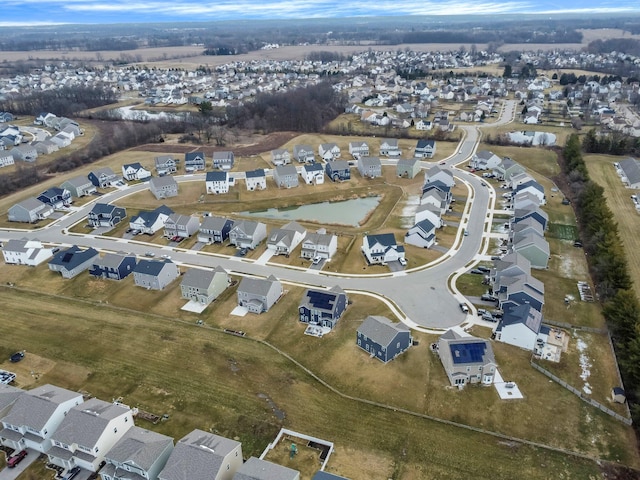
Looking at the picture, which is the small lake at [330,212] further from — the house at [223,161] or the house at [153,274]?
the house at [153,274]

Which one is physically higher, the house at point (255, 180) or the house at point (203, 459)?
the house at point (203, 459)

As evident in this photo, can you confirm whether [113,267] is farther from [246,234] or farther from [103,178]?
[103,178]

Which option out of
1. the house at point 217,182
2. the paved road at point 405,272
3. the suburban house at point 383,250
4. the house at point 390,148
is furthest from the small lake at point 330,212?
the house at point 390,148

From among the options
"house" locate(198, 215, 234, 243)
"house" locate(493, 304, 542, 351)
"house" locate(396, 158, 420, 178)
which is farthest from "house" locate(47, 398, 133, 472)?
"house" locate(396, 158, 420, 178)

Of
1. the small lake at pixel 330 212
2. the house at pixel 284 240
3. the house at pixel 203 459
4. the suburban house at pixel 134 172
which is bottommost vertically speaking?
the small lake at pixel 330 212

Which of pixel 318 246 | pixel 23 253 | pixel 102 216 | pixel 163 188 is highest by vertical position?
pixel 318 246

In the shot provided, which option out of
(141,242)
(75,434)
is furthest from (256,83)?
(75,434)

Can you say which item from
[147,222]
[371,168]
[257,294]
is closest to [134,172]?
[147,222]
